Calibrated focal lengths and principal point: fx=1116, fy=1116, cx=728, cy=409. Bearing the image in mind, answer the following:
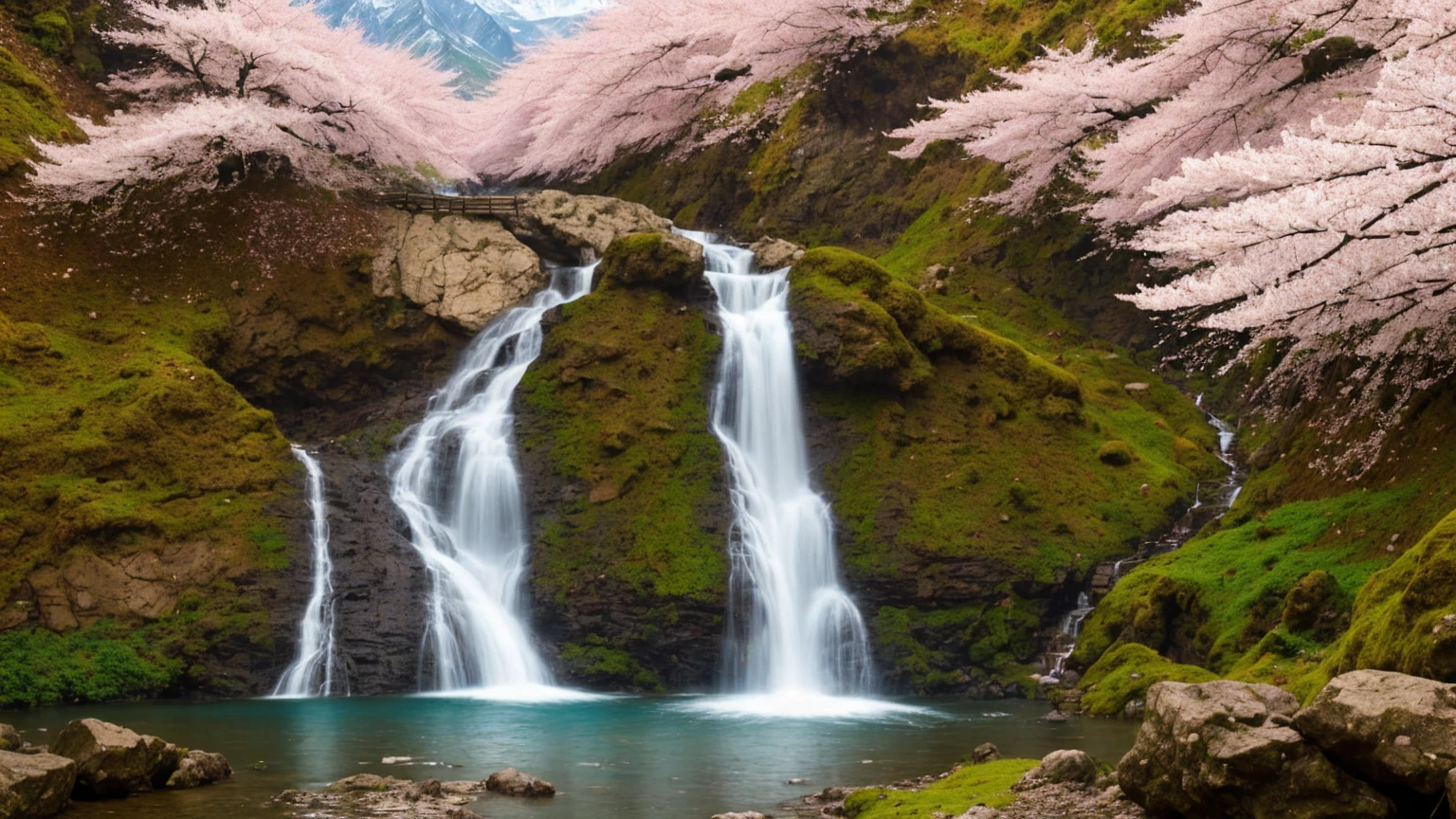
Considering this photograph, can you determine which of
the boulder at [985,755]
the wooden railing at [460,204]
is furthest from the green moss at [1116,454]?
the wooden railing at [460,204]

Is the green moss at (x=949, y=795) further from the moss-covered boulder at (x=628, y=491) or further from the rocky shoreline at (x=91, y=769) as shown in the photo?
the moss-covered boulder at (x=628, y=491)

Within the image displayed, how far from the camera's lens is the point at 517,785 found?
35.3 feet

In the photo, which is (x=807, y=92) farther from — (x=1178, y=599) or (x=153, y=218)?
(x=1178, y=599)

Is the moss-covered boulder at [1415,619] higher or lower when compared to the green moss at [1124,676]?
higher

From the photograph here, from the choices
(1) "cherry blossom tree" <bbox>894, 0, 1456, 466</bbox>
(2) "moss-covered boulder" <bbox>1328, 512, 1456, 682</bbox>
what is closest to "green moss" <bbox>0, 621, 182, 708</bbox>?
(1) "cherry blossom tree" <bbox>894, 0, 1456, 466</bbox>

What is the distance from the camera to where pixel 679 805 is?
10.4 meters

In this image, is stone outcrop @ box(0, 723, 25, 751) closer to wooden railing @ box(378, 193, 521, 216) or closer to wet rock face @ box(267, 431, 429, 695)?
Result: wet rock face @ box(267, 431, 429, 695)

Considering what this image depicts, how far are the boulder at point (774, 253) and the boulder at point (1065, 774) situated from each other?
21160 mm

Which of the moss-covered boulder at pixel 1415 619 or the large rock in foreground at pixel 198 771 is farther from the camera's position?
the large rock in foreground at pixel 198 771

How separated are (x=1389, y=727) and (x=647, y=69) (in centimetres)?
3352

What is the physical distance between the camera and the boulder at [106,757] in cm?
985

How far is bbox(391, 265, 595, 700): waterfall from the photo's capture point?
64.7ft

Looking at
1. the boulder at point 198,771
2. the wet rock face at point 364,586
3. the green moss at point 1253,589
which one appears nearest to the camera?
the boulder at point 198,771

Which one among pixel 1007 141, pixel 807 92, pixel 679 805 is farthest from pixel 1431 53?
pixel 807 92
